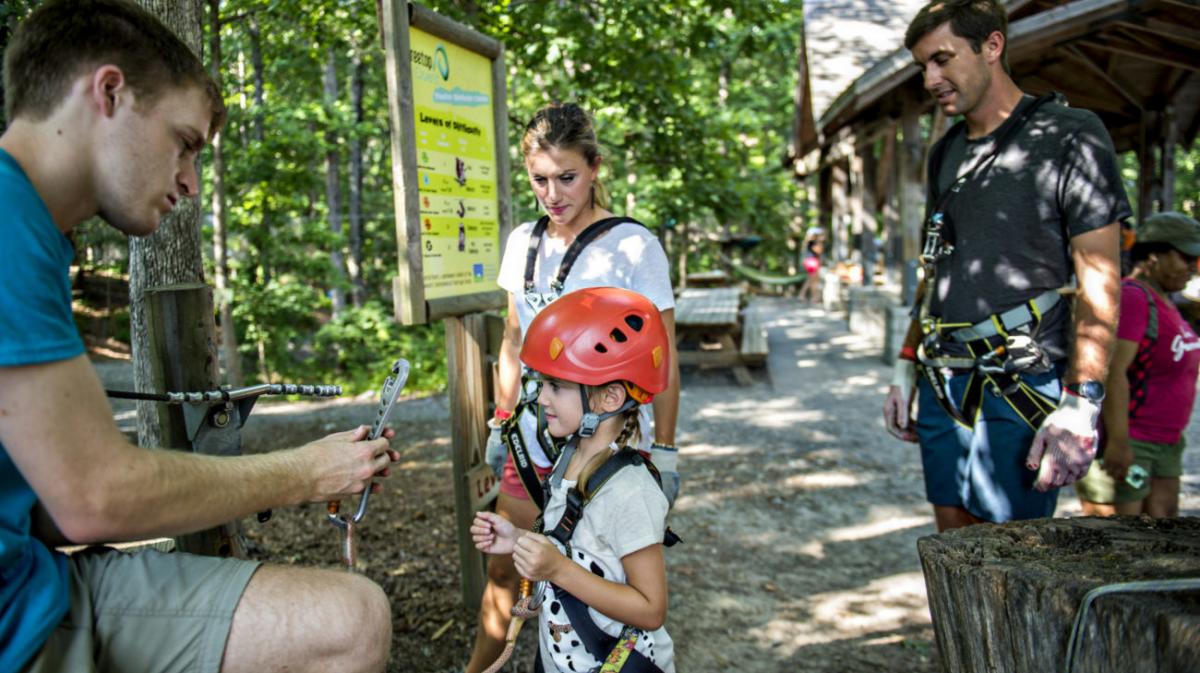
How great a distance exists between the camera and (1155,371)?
3725mm

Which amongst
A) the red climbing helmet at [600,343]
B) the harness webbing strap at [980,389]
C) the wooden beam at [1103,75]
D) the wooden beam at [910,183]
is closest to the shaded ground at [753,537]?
the harness webbing strap at [980,389]

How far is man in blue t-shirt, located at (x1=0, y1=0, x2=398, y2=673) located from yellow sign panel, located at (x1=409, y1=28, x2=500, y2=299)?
1.64 metres

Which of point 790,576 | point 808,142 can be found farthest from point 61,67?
point 808,142

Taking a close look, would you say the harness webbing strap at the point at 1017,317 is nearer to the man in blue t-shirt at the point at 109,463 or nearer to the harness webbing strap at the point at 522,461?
the harness webbing strap at the point at 522,461

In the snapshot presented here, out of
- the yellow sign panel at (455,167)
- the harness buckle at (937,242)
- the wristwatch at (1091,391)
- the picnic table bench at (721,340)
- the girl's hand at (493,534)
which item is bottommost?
the picnic table bench at (721,340)

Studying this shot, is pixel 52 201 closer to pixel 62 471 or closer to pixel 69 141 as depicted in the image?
pixel 69 141

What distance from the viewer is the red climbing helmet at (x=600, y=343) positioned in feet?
7.53

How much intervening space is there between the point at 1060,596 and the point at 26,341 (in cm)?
202

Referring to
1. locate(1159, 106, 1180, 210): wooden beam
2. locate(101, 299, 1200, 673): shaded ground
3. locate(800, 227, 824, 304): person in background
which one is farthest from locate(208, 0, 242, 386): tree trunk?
locate(800, 227, 824, 304): person in background

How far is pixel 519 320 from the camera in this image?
3.21m

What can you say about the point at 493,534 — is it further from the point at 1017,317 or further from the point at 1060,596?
the point at 1017,317

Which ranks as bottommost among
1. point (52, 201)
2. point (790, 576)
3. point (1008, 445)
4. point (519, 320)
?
point (790, 576)

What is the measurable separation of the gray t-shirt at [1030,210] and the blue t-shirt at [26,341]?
2631mm

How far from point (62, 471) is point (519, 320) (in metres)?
1.86
